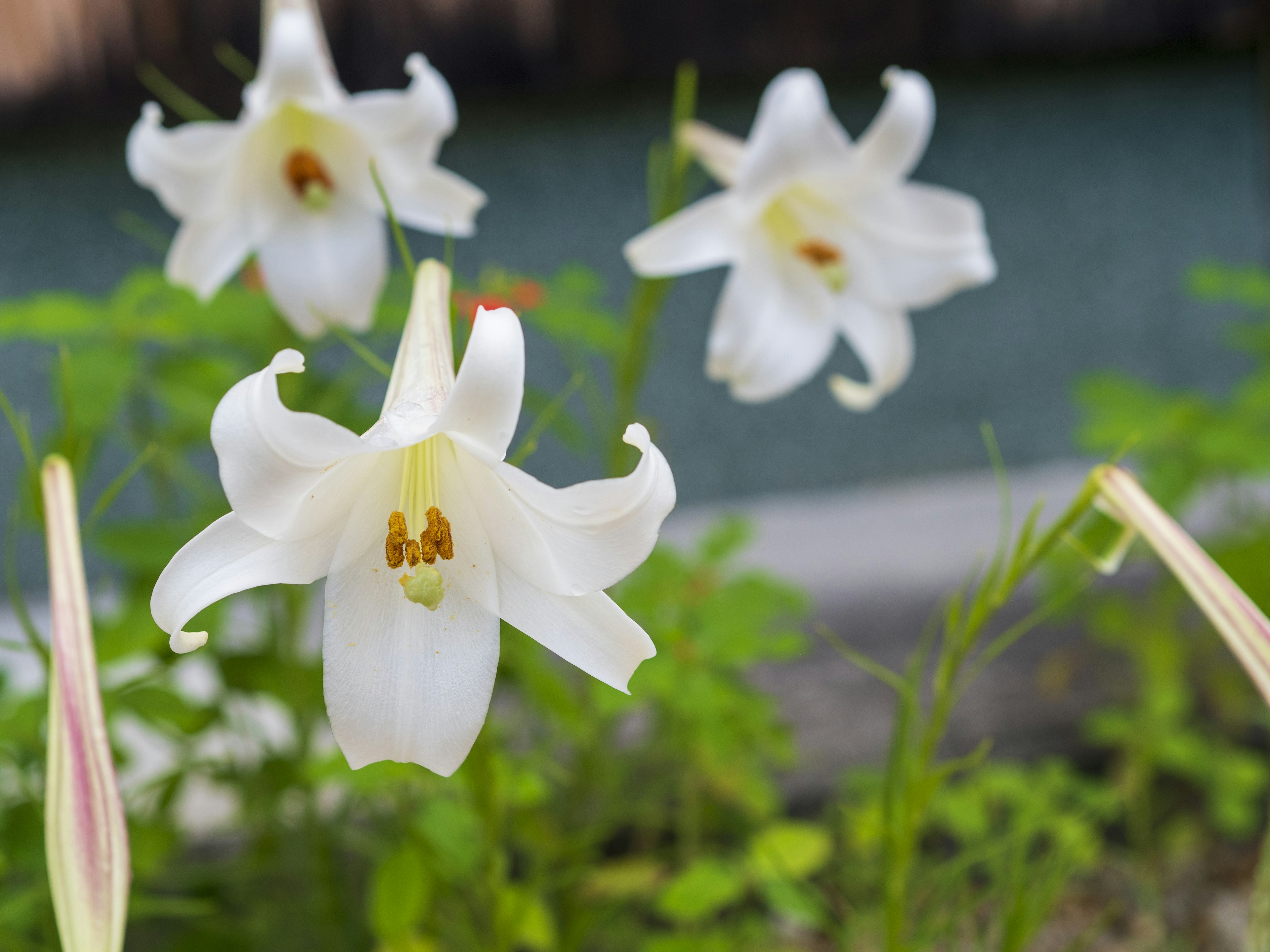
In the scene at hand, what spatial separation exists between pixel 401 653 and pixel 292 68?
1.37 ft

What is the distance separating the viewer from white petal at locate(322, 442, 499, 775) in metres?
0.49

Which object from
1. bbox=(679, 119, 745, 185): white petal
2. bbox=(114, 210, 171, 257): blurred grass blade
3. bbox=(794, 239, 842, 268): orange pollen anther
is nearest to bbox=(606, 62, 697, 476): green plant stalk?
bbox=(679, 119, 745, 185): white petal

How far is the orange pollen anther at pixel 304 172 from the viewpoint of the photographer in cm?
75

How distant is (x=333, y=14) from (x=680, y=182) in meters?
1.07

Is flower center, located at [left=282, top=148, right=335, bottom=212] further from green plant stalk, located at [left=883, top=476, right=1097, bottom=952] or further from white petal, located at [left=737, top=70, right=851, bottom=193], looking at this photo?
green plant stalk, located at [left=883, top=476, right=1097, bottom=952]

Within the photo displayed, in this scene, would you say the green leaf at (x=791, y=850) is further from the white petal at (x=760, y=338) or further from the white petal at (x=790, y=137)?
the white petal at (x=790, y=137)

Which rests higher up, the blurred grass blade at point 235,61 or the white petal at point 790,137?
the white petal at point 790,137

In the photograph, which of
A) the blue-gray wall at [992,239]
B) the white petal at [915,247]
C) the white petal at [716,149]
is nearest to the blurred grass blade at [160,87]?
the blue-gray wall at [992,239]

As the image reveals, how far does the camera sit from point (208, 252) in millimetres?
751

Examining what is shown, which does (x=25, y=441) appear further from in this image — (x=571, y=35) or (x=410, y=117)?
(x=571, y=35)

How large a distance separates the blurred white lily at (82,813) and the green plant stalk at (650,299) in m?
0.50

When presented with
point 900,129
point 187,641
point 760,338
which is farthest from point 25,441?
point 900,129

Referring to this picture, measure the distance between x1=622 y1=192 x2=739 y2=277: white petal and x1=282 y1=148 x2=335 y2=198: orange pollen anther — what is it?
24cm

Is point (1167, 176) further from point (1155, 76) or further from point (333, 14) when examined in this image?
point (333, 14)
